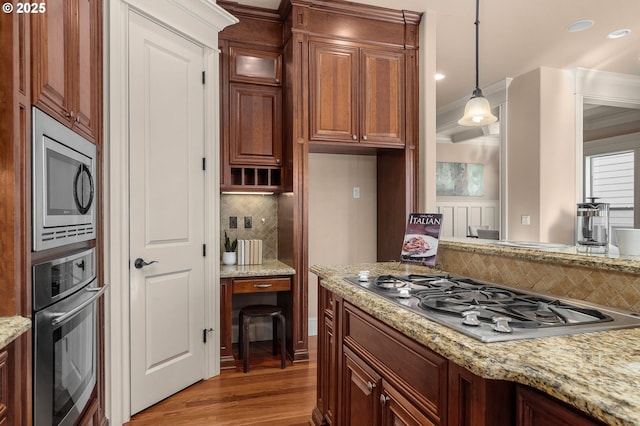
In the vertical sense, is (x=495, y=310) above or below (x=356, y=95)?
below

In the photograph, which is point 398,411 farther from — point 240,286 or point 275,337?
point 275,337

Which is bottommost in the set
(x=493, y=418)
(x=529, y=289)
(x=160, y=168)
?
(x=493, y=418)

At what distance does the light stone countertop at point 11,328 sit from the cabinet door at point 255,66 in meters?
2.56

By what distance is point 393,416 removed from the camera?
1.34 m

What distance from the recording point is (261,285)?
3.18 meters

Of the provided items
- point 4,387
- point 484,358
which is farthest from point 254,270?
point 484,358

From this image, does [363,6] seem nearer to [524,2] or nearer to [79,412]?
[524,2]

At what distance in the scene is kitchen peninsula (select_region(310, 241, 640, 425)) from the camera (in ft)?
2.55

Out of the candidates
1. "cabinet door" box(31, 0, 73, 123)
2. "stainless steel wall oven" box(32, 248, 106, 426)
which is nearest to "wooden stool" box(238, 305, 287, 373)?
"stainless steel wall oven" box(32, 248, 106, 426)

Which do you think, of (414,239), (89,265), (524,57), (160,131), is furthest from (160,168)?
(524,57)

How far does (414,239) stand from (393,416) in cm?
104

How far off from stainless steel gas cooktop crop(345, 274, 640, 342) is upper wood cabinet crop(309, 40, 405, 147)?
1.82 m

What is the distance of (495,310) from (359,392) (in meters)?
0.69

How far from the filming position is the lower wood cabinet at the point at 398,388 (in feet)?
2.91
